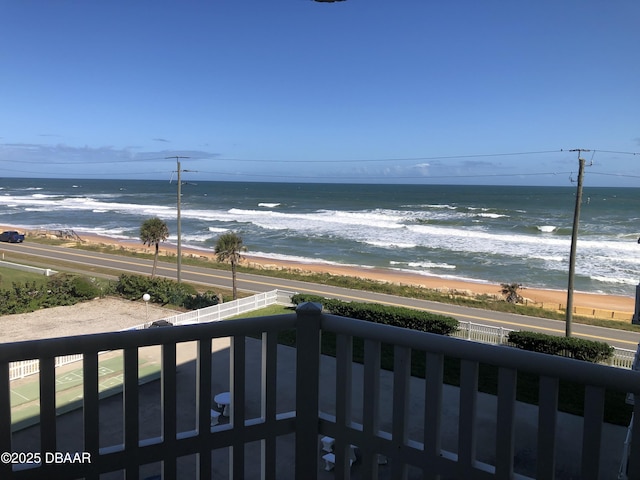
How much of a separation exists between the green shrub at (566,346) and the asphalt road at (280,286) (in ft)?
8.87

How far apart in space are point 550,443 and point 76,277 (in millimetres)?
19442

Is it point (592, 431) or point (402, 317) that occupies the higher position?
point (592, 431)

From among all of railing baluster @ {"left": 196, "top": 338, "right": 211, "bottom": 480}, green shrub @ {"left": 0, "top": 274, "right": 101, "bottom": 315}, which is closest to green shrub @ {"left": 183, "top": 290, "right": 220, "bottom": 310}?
green shrub @ {"left": 0, "top": 274, "right": 101, "bottom": 315}

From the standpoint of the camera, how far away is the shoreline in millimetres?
21703

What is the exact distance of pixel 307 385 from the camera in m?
2.00

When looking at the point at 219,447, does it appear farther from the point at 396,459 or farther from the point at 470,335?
the point at 470,335

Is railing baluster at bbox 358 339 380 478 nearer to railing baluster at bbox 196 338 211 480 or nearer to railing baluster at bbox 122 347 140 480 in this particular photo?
railing baluster at bbox 196 338 211 480

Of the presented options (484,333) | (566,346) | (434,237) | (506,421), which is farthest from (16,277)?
(434,237)

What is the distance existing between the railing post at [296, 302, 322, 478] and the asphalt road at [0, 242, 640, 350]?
1548 centimetres

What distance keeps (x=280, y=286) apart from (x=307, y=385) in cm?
2036

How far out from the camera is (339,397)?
1.96 metres

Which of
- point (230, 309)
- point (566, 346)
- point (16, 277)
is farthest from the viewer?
point (16, 277)

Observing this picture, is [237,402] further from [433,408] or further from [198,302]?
[198,302]

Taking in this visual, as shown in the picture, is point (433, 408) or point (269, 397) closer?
point (433, 408)
